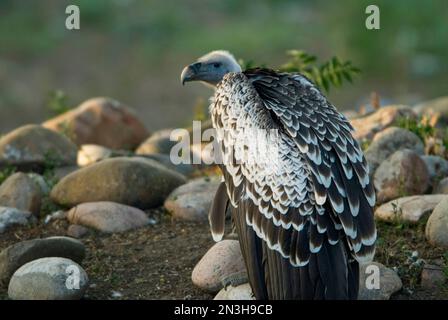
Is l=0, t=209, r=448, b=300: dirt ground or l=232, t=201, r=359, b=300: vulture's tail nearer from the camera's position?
l=232, t=201, r=359, b=300: vulture's tail

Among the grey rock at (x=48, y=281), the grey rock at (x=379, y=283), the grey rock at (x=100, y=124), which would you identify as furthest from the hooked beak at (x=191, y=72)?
the grey rock at (x=100, y=124)

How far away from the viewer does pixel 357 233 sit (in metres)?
5.93

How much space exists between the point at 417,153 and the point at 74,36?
37.6ft

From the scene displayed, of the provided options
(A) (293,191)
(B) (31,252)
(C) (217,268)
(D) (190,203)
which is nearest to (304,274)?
(A) (293,191)

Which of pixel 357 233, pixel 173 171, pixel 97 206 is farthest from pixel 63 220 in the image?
pixel 357 233

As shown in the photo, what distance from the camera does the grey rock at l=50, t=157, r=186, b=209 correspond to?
26.7ft

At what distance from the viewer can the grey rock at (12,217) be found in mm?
7777

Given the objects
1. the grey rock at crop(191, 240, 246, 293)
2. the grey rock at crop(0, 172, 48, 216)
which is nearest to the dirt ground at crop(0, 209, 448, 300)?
the grey rock at crop(191, 240, 246, 293)

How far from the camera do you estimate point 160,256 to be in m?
7.30

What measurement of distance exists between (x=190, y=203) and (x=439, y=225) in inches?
82.1

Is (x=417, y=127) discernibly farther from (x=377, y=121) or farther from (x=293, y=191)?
(x=293, y=191)

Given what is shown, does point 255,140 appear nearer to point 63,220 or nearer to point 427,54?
point 63,220

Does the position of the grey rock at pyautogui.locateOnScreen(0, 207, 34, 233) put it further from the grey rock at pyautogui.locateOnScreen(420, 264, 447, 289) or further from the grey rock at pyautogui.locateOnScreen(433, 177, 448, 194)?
the grey rock at pyautogui.locateOnScreen(433, 177, 448, 194)

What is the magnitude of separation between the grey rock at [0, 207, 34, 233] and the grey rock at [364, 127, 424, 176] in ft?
9.72
